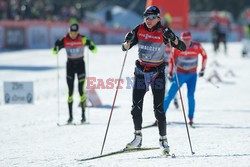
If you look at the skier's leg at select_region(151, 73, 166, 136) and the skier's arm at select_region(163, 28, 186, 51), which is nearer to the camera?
the skier's arm at select_region(163, 28, 186, 51)

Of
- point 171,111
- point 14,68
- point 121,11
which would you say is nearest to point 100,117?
point 171,111

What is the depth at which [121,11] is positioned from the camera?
50.6 meters

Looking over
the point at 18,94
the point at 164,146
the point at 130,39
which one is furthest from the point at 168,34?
the point at 18,94

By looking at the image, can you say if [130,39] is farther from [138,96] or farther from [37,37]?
[37,37]

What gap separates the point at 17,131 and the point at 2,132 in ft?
1.02

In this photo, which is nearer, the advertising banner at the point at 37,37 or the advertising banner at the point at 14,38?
the advertising banner at the point at 14,38

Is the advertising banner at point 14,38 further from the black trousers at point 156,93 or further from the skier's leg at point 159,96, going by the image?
the skier's leg at point 159,96

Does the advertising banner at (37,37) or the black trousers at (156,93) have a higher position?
the advertising banner at (37,37)

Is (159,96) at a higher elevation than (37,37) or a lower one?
lower

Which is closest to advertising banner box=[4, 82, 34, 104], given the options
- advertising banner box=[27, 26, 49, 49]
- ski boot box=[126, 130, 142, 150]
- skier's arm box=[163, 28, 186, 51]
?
ski boot box=[126, 130, 142, 150]

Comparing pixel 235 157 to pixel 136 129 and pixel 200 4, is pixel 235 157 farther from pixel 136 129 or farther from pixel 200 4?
pixel 200 4

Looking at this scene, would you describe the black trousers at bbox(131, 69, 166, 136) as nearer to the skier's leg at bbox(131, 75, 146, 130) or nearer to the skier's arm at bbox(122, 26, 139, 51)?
the skier's leg at bbox(131, 75, 146, 130)

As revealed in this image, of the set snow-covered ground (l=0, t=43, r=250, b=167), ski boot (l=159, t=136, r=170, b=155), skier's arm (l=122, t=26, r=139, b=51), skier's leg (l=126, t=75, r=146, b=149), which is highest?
skier's arm (l=122, t=26, r=139, b=51)

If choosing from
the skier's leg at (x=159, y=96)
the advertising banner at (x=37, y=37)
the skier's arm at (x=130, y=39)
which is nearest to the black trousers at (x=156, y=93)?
the skier's leg at (x=159, y=96)
